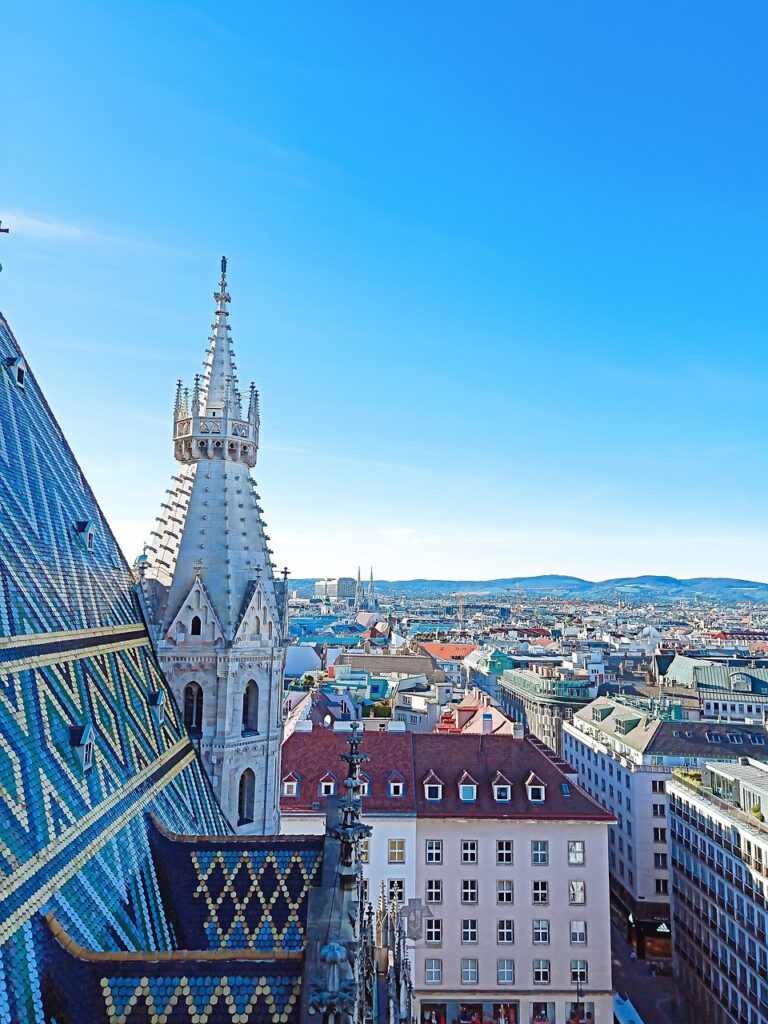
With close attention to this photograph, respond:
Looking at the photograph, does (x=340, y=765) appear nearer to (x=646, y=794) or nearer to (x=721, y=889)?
(x=721, y=889)

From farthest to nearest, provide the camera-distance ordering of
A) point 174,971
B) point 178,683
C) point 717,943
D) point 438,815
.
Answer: point 717,943 < point 438,815 < point 178,683 < point 174,971

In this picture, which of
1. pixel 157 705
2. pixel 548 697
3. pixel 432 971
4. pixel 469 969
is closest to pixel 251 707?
pixel 157 705

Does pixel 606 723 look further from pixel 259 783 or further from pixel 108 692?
pixel 108 692

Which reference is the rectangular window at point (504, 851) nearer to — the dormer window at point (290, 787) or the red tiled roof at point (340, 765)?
the red tiled roof at point (340, 765)

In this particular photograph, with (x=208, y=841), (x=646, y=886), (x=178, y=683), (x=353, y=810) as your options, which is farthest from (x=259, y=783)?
(x=646, y=886)

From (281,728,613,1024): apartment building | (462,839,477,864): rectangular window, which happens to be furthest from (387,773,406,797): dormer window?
(462,839,477,864): rectangular window

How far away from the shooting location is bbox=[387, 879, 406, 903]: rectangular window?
4554 centimetres

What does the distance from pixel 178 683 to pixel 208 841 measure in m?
9.17

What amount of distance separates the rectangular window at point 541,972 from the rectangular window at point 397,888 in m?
8.73

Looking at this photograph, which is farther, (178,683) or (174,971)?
(178,683)

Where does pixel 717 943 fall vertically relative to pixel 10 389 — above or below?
below

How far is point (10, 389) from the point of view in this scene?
20734 mm

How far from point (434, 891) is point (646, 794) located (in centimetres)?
2813

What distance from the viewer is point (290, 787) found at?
1868 inches
